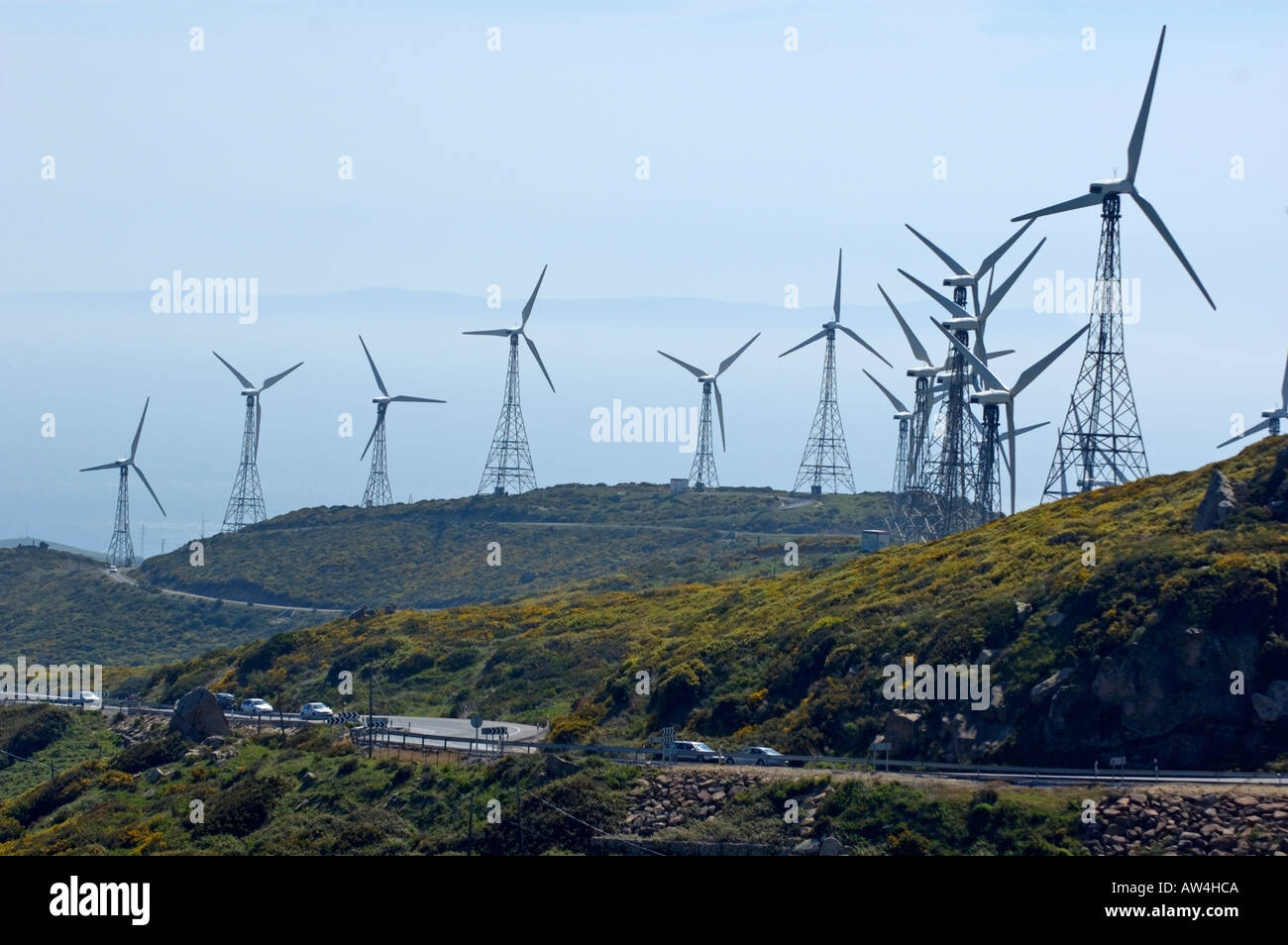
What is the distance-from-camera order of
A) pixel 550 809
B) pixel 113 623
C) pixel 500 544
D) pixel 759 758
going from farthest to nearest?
pixel 500 544, pixel 113 623, pixel 759 758, pixel 550 809

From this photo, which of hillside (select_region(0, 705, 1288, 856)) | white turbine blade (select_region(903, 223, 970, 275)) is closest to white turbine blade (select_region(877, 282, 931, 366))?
white turbine blade (select_region(903, 223, 970, 275))

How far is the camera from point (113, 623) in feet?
532

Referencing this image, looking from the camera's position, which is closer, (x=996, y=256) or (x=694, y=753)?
(x=694, y=753)

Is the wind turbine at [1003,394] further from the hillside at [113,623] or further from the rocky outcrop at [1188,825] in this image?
the hillside at [113,623]

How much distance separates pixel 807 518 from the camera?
580 feet

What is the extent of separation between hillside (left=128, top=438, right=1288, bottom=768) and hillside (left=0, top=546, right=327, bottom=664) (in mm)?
53856

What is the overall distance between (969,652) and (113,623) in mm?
116928

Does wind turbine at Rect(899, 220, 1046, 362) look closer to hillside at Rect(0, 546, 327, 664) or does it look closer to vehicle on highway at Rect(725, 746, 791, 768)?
vehicle on highway at Rect(725, 746, 791, 768)

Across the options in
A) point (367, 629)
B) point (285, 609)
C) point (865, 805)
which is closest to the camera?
point (865, 805)

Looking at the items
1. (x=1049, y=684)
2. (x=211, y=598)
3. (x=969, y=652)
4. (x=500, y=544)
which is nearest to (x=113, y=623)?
(x=211, y=598)

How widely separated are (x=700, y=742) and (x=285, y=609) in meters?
106

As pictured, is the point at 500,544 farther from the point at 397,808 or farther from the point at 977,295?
the point at 397,808
